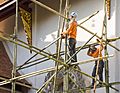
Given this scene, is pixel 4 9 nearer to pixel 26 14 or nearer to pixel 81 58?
pixel 26 14

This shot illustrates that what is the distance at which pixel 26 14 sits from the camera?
14734 mm

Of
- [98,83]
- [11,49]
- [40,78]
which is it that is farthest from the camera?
[11,49]

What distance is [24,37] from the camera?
50.3ft

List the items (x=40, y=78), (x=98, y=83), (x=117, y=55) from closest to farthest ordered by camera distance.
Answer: (x=98, y=83), (x=117, y=55), (x=40, y=78)

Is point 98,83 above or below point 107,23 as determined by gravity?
below

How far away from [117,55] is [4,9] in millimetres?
4158

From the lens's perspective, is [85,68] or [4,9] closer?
[85,68]

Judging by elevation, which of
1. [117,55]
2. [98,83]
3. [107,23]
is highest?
[107,23]

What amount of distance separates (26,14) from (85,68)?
9.46ft

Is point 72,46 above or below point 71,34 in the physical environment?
below

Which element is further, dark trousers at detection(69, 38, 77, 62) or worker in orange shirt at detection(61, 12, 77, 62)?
dark trousers at detection(69, 38, 77, 62)

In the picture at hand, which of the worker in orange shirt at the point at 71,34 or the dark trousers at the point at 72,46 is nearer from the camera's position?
the worker in orange shirt at the point at 71,34

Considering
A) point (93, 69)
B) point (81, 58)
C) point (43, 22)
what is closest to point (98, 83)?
point (93, 69)

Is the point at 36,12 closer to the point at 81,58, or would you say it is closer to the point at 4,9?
the point at 4,9
